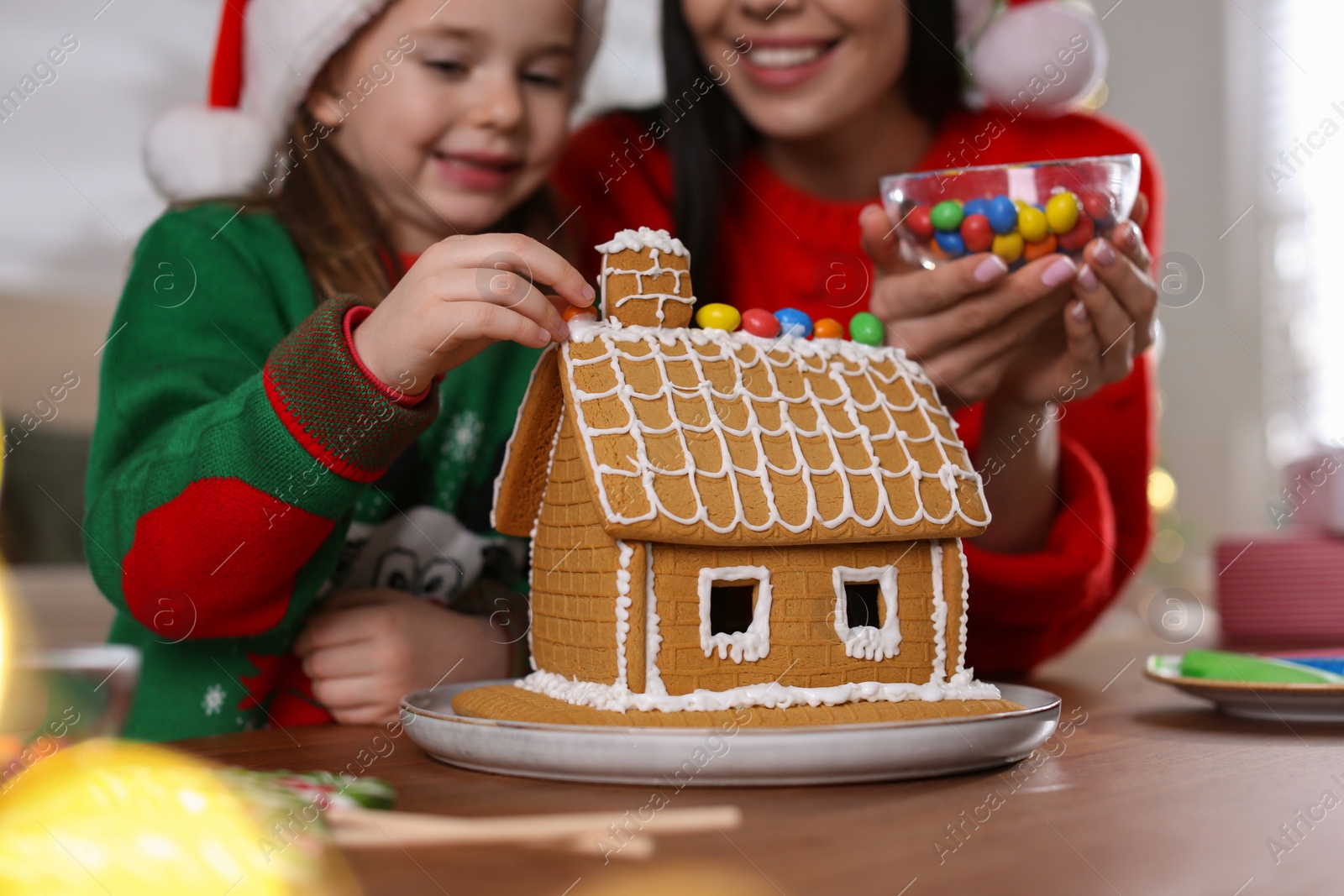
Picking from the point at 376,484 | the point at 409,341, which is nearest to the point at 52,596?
the point at 376,484

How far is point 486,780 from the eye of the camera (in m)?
0.64

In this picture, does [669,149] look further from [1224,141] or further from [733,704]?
[1224,141]

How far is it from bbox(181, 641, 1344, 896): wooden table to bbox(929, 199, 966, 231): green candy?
45cm

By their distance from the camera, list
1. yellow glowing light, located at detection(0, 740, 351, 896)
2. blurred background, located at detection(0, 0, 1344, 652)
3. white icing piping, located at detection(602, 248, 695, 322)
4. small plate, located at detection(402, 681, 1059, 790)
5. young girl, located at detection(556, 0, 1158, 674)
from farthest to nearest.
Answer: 1. blurred background, located at detection(0, 0, 1344, 652)
2. young girl, located at detection(556, 0, 1158, 674)
3. white icing piping, located at detection(602, 248, 695, 322)
4. small plate, located at detection(402, 681, 1059, 790)
5. yellow glowing light, located at detection(0, 740, 351, 896)

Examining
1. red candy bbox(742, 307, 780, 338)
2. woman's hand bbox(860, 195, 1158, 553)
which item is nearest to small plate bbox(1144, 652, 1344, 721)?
woman's hand bbox(860, 195, 1158, 553)

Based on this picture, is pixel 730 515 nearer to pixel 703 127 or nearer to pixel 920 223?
pixel 920 223

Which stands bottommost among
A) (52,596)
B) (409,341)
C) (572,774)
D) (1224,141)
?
(52,596)

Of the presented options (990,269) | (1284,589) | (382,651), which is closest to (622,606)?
(382,651)

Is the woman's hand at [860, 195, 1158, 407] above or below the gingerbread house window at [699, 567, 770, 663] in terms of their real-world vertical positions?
above

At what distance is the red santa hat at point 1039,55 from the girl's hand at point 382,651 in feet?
3.12

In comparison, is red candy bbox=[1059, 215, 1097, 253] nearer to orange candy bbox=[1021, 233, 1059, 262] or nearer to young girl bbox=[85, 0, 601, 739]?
orange candy bbox=[1021, 233, 1059, 262]

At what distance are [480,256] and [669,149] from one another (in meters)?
0.78

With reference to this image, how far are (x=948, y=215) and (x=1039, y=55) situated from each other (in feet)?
1.73

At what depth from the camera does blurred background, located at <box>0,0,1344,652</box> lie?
2344mm
